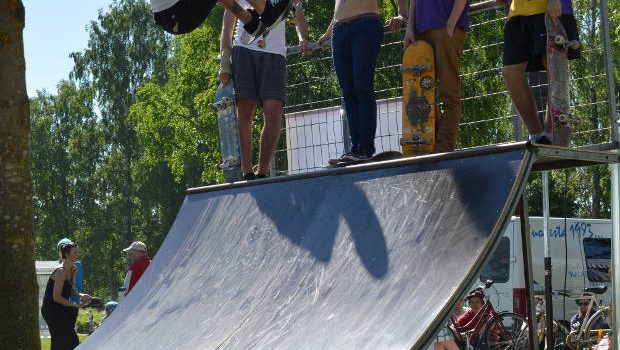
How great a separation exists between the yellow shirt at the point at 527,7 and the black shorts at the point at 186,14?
172 centimetres

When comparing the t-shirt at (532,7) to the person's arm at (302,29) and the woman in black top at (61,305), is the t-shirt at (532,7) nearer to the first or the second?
the person's arm at (302,29)

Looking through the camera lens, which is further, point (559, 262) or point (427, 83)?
point (559, 262)

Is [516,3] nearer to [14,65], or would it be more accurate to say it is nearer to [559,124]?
[559,124]

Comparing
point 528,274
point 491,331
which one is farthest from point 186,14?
point 491,331

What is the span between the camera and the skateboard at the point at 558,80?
5.46 metres

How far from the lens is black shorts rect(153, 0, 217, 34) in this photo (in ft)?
17.7

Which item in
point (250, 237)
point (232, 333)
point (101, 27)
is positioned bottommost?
point (232, 333)

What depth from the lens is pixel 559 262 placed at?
17.7 m

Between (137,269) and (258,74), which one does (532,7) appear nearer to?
(258,74)

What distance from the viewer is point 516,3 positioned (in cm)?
565

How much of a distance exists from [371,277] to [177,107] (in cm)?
3395

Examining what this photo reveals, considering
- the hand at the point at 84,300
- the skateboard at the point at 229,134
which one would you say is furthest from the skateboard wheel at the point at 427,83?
the hand at the point at 84,300

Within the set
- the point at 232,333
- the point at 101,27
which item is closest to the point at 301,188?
the point at 232,333

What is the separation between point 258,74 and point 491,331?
21.6ft
